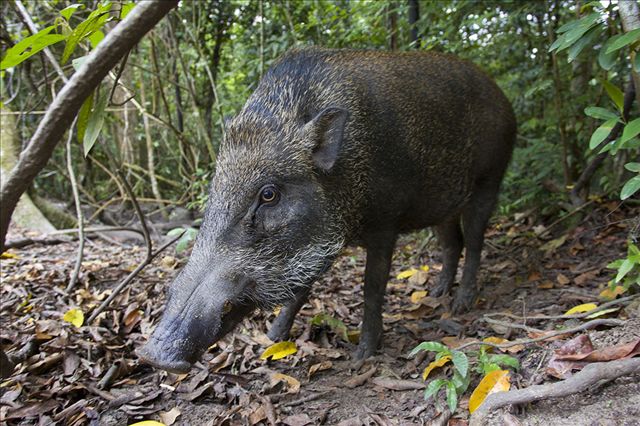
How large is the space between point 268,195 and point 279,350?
1.06 m

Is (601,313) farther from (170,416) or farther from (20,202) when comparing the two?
(20,202)

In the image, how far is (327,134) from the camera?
301cm

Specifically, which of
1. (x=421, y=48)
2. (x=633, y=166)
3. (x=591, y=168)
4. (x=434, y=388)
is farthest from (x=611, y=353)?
(x=421, y=48)

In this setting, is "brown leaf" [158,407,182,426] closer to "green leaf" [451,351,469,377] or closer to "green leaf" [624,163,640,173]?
"green leaf" [451,351,469,377]

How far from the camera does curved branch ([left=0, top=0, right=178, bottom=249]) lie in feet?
3.61

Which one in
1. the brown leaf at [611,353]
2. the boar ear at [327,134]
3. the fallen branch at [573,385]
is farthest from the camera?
the boar ear at [327,134]

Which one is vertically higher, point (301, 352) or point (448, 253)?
point (301, 352)

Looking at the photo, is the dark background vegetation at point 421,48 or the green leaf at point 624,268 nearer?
the green leaf at point 624,268

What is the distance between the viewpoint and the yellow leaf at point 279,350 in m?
3.21

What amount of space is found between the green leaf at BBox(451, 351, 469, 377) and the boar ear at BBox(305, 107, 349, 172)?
1.25 meters

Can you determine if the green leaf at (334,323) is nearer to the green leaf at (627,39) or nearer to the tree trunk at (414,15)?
the green leaf at (627,39)

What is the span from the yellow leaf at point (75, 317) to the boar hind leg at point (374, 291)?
177cm

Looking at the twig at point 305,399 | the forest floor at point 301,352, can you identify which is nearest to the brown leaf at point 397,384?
the forest floor at point 301,352

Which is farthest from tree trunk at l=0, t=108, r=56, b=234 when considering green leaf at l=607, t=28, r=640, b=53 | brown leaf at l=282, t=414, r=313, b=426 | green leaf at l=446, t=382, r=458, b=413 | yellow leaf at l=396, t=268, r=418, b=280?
green leaf at l=607, t=28, r=640, b=53
